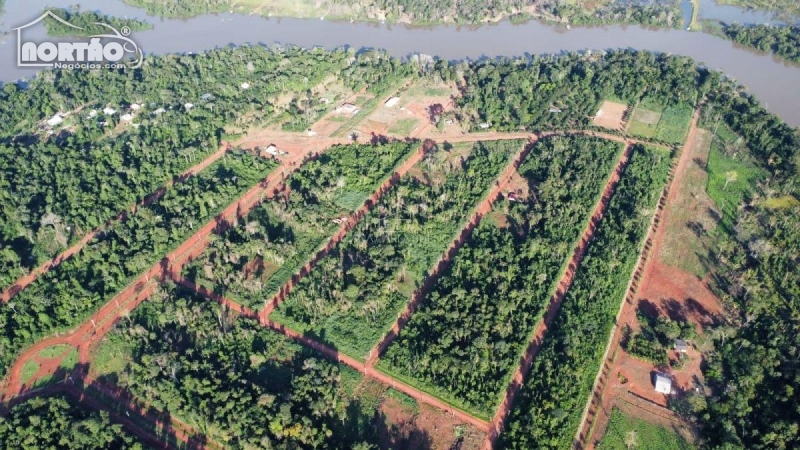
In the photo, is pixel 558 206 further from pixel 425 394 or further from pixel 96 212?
pixel 96 212

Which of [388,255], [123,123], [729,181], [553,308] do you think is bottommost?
[123,123]

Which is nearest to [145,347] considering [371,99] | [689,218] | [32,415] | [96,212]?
[32,415]

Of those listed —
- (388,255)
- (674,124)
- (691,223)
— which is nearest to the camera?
(388,255)

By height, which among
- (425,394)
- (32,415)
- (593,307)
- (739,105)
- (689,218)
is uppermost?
(739,105)

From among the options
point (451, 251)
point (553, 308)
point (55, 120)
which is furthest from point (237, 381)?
point (55, 120)

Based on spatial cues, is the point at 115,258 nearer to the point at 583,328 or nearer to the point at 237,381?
the point at 237,381

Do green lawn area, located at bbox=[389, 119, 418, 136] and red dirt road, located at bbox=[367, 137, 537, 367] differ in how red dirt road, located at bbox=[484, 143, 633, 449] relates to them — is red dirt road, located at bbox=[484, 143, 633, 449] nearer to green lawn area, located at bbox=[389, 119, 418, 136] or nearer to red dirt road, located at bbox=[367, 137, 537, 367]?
red dirt road, located at bbox=[367, 137, 537, 367]

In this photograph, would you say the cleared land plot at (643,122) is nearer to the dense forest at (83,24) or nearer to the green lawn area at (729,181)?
the green lawn area at (729,181)
